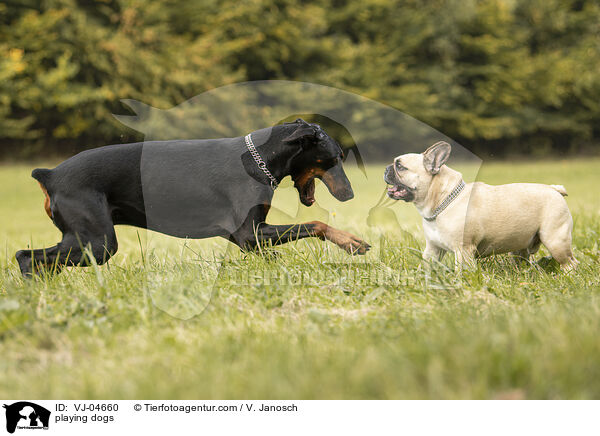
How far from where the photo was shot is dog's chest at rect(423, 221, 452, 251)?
363 cm

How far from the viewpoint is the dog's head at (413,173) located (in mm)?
3559

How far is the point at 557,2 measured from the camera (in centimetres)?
2802

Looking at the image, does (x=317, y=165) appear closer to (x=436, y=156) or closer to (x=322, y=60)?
(x=436, y=156)

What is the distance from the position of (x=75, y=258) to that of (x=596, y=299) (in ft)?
10.8

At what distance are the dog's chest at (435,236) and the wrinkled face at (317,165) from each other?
60 centimetres

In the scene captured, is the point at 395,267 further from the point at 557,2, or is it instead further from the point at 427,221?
the point at 557,2

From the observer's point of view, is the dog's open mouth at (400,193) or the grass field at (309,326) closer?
the grass field at (309,326)

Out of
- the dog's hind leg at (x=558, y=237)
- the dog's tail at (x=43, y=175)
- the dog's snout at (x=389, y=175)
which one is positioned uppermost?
the dog's snout at (x=389, y=175)
